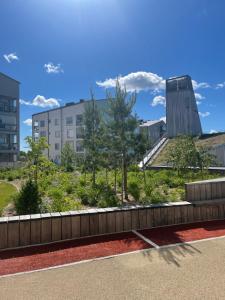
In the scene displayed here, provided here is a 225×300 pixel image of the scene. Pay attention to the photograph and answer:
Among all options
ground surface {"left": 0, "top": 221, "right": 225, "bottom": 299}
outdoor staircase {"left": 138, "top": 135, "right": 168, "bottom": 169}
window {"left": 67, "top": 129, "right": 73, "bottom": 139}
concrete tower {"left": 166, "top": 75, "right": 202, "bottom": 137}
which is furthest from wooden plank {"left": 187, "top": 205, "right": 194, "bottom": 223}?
window {"left": 67, "top": 129, "right": 73, "bottom": 139}

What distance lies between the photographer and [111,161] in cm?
1245

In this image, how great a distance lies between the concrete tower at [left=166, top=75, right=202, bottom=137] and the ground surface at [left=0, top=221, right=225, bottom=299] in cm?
3294

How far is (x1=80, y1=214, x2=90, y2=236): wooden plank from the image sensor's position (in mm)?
7489

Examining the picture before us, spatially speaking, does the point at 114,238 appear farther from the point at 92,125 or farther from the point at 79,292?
the point at 92,125

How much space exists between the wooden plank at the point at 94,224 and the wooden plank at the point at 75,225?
0.38 m

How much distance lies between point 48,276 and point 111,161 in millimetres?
7664

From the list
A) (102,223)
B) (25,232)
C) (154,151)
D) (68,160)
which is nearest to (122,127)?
(102,223)

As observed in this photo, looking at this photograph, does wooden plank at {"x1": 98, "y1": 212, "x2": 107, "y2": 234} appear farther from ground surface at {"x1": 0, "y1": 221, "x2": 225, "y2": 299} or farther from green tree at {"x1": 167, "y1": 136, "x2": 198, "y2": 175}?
green tree at {"x1": 167, "y1": 136, "x2": 198, "y2": 175}

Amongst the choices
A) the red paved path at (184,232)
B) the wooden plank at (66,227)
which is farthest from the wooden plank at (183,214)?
the wooden plank at (66,227)

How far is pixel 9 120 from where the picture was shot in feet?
144

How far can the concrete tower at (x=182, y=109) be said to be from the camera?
38.9m

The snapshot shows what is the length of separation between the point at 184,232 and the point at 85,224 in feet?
9.52

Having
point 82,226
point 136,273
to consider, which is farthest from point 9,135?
point 136,273

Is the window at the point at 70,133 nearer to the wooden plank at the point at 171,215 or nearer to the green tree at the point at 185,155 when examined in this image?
the green tree at the point at 185,155
